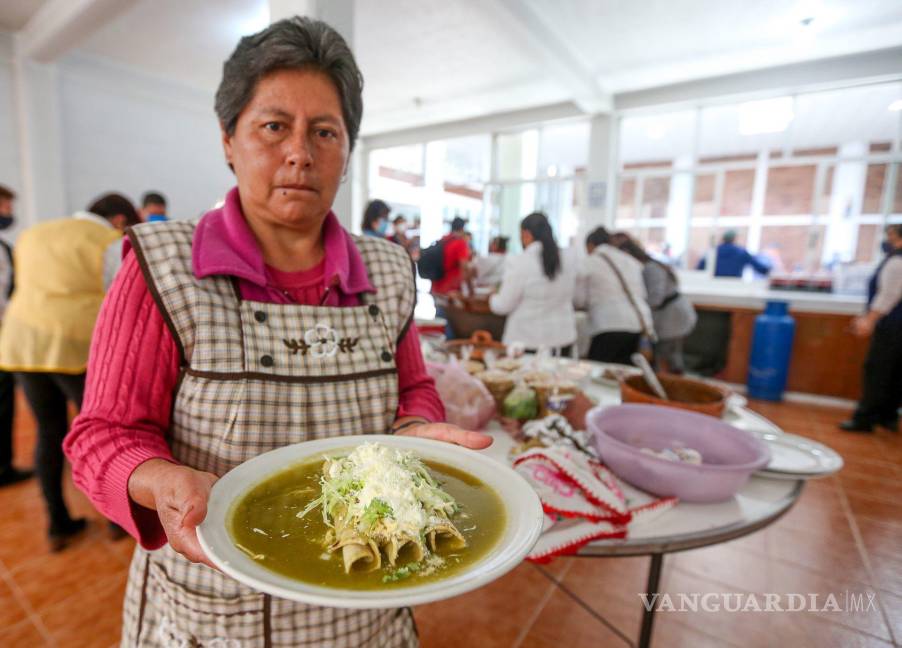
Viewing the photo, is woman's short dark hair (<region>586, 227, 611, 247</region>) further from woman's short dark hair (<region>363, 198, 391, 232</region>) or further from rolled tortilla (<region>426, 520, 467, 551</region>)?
rolled tortilla (<region>426, 520, 467, 551</region>)

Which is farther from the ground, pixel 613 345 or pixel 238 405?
pixel 238 405

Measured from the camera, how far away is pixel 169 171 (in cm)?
814

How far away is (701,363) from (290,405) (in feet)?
20.6

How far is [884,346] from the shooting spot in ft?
14.2

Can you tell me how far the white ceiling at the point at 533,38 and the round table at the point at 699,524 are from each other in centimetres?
484

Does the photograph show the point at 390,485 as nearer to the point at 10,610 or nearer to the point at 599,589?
the point at 599,589

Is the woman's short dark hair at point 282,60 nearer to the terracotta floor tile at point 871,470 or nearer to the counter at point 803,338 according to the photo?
the terracotta floor tile at point 871,470

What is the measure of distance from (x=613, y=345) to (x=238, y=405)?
347cm

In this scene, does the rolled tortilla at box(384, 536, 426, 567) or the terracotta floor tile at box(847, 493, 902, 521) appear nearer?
the rolled tortilla at box(384, 536, 426, 567)

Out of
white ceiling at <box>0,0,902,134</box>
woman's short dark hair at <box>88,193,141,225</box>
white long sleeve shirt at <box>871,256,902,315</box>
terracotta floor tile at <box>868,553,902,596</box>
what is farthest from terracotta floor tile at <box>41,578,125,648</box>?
white long sleeve shirt at <box>871,256,902,315</box>

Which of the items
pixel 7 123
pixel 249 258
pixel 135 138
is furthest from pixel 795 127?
pixel 7 123

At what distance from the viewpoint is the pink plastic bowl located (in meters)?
1.14

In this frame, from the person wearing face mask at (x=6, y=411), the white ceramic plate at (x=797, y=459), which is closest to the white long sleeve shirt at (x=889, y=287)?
the white ceramic plate at (x=797, y=459)

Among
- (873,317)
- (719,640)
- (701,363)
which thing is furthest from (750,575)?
(701,363)
